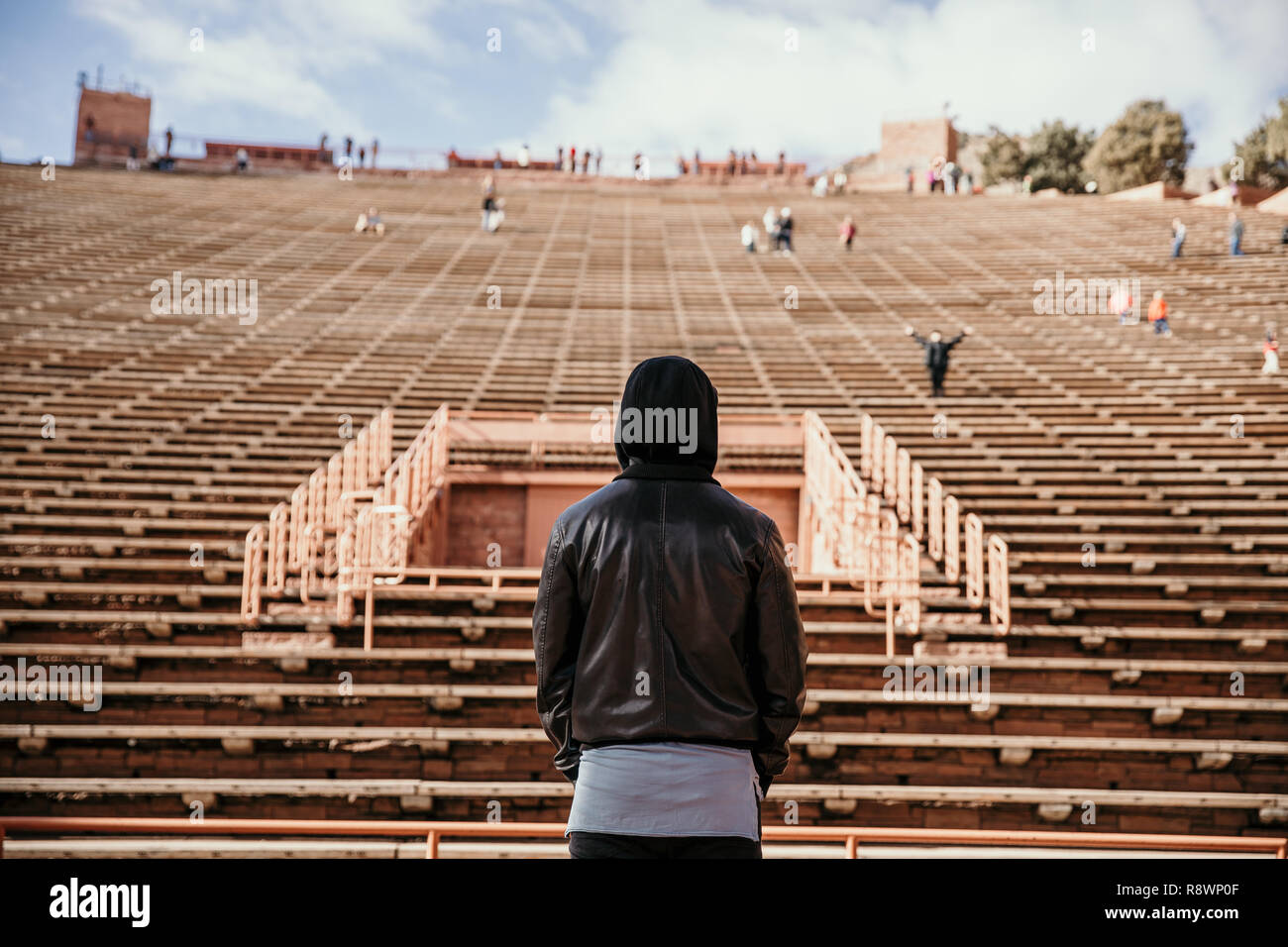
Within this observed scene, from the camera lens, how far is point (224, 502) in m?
10.1

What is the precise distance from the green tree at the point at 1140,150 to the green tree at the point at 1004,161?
4894 mm

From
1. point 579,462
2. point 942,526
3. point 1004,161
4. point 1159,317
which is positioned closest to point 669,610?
point 942,526

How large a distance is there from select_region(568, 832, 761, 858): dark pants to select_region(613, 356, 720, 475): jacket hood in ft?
2.52

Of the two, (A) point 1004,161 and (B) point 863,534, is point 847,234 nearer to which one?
(B) point 863,534

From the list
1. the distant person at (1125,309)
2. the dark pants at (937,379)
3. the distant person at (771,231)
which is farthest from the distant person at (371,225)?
the distant person at (1125,309)

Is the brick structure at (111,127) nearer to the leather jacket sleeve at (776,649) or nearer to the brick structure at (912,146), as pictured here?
the brick structure at (912,146)

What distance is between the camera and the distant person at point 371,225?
26672 mm

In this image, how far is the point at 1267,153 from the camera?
3866cm

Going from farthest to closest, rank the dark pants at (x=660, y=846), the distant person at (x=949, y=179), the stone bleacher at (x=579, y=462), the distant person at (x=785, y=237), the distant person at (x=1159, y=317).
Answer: the distant person at (x=949, y=179)
the distant person at (x=785, y=237)
the distant person at (x=1159, y=317)
the stone bleacher at (x=579, y=462)
the dark pants at (x=660, y=846)

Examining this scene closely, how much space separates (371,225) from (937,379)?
1985 cm
